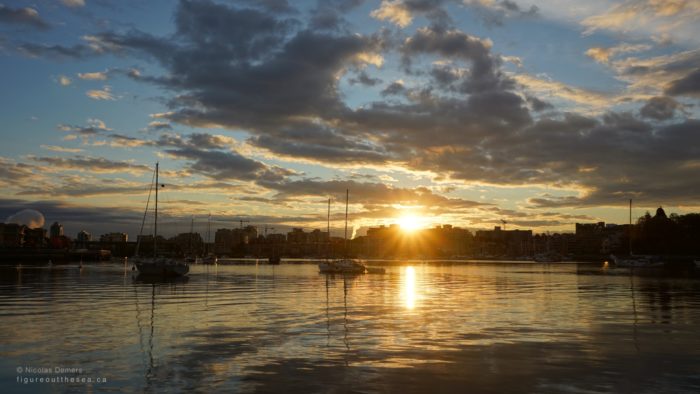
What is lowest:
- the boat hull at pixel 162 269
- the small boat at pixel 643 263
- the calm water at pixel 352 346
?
the small boat at pixel 643 263

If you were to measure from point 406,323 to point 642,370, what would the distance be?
13.8m

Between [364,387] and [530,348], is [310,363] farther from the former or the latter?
[530,348]

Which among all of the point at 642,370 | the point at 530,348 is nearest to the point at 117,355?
the point at 530,348

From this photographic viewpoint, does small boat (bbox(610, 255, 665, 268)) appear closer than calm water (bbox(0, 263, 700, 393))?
No

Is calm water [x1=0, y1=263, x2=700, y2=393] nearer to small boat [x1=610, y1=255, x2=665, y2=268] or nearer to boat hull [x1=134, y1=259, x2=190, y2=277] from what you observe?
boat hull [x1=134, y1=259, x2=190, y2=277]

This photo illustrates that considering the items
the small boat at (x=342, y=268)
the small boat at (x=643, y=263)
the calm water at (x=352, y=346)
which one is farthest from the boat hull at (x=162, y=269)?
the small boat at (x=643, y=263)

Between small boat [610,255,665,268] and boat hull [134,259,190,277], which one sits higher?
boat hull [134,259,190,277]

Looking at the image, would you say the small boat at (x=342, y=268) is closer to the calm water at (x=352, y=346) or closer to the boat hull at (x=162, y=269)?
the boat hull at (x=162, y=269)

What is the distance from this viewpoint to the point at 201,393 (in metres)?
15.9

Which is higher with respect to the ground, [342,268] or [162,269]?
[162,269]

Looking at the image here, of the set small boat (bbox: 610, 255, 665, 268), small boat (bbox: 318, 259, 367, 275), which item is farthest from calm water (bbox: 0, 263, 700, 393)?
small boat (bbox: 610, 255, 665, 268)

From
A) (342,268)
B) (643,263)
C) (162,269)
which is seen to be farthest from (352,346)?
(643,263)

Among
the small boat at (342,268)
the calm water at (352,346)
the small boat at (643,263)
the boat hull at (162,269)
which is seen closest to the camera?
the calm water at (352,346)

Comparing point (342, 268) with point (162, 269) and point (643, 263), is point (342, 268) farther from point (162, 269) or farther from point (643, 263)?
point (643, 263)
